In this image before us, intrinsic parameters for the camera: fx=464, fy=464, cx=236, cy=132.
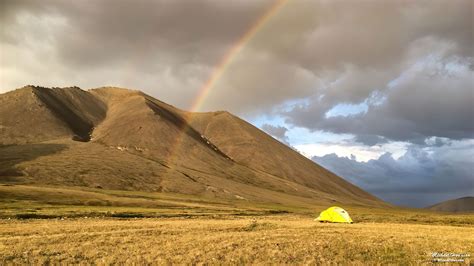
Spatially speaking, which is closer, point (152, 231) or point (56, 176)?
point (152, 231)

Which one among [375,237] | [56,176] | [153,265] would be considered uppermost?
[56,176]

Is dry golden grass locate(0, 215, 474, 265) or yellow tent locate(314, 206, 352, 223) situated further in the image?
yellow tent locate(314, 206, 352, 223)

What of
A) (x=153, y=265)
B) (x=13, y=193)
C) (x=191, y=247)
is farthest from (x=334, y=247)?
(x=13, y=193)

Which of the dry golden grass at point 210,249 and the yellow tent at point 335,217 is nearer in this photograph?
the dry golden grass at point 210,249

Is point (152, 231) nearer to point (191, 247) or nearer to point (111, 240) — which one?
point (111, 240)

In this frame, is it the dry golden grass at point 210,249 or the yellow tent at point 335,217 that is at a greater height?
the yellow tent at point 335,217

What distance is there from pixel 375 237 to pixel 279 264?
16379 millimetres

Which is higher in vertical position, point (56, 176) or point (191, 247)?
point (56, 176)

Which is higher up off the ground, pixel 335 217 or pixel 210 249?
pixel 335 217

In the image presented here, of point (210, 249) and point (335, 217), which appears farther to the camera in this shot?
point (335, 217)

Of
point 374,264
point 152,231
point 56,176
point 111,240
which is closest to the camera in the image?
point 374,264

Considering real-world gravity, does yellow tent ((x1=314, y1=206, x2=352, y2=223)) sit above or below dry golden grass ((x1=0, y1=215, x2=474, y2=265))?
above

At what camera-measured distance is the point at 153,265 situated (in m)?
23.5

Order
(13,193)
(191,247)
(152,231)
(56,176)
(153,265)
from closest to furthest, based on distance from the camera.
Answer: (153,265) < (191,247) < (152,231) < (13,193) < (56,176)
